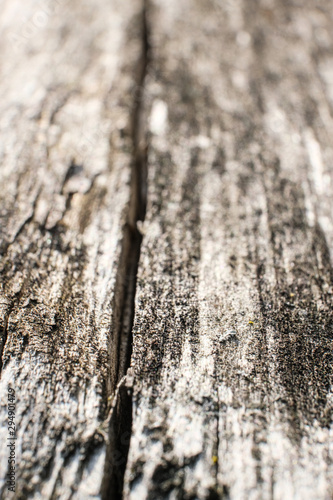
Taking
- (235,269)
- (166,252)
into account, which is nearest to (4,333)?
(166,252)

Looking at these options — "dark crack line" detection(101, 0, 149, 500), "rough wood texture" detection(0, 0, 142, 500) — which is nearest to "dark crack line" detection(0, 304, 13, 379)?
"rough wood texture" detection(0, 0, 142, 500)

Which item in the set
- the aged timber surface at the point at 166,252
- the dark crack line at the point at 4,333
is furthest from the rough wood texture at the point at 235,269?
the dark crack line at the point at 4,333

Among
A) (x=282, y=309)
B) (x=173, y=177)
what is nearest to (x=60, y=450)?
(x=282, y=309)

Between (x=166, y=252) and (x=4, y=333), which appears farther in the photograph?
(x=166, y=252)

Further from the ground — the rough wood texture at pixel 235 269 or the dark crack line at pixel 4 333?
the rough wood texture at pixel 235 269

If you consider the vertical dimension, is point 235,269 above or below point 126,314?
above

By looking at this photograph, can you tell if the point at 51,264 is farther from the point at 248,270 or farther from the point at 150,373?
the point at 248,270

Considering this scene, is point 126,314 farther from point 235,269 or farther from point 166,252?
point 235,269

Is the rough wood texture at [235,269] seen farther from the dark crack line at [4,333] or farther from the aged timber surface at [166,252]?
the dark crack line at [4,333]
